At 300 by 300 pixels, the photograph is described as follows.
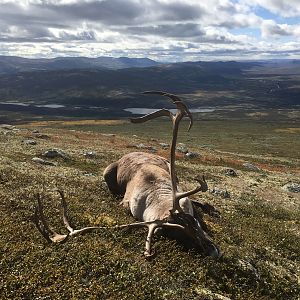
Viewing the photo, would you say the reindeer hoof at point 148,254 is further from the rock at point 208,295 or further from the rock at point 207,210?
the rock at point 207,210

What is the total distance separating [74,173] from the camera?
30.3 meters

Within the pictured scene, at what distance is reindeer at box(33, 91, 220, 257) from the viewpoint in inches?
546

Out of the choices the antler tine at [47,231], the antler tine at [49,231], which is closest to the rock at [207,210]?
the antler tine at [49,231]

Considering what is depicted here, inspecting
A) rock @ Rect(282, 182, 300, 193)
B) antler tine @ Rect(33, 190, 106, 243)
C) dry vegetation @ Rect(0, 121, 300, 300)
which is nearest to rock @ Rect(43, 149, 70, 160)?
dry vegetation @ Rect(0, 121, 300, 300)

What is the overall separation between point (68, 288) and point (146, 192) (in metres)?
7.20

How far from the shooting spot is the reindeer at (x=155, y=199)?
13.9 metres

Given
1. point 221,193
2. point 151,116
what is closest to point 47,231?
point 151,116

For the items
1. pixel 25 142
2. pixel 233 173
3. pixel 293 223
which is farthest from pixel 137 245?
pixel 25 142

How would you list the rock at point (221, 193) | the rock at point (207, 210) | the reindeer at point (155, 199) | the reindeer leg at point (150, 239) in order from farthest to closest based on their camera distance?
the rock at point (221, 193)
the rock at point (207, 210)
the reindeer at point (155, 199)
the reindeer leg at point (150, 239)

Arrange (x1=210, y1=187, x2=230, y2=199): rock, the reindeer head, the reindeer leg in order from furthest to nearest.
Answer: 1. (x1=210, y1=187, x2=230, y2=199): rock
2. the reindeer head
3. the reindeer leg

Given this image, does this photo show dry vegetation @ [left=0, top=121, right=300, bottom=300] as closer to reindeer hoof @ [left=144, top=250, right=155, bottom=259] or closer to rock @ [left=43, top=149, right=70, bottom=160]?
reindeer hoof @ [left=144, top=250, right=155, bottom=259]

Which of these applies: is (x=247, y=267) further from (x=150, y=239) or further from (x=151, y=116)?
(x=151, y=116)

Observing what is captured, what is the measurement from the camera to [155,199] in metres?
17.1

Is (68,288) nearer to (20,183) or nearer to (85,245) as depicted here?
(85,245)
